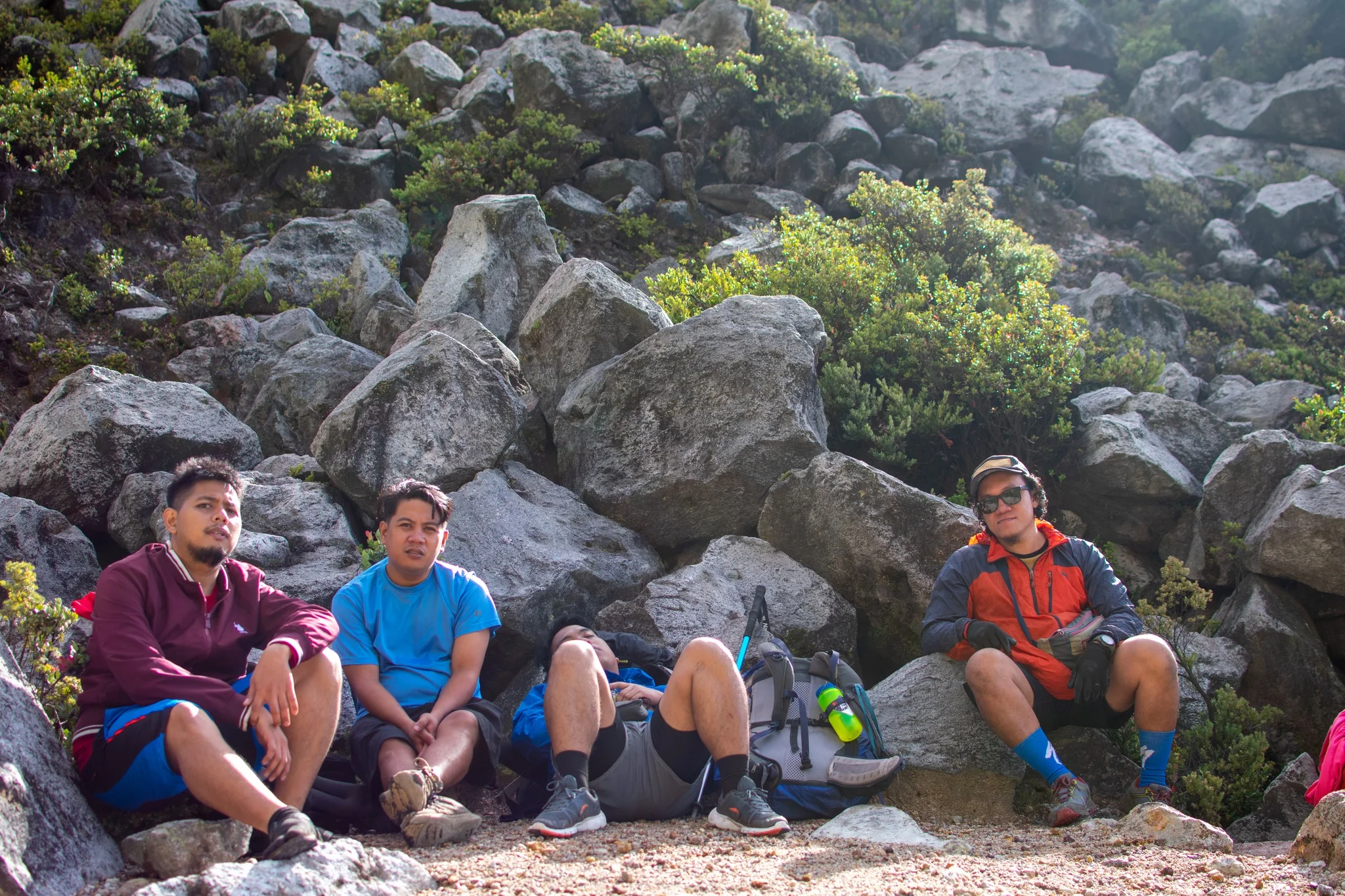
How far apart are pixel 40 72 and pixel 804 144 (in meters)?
13.0

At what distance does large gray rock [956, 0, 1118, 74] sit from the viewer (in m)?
23.1

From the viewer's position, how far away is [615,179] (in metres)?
16.5

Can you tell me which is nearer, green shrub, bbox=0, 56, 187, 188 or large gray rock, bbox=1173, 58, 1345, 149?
green shrub, bbox=0, 56, 187, 188

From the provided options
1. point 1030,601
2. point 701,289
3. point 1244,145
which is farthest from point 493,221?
point 1244,145

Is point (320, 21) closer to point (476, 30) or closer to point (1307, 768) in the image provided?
point (476, 30)

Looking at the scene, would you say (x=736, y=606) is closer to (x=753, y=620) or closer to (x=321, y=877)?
(x=753, y=620)

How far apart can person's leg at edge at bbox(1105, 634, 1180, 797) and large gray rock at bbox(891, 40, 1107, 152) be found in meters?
16.8

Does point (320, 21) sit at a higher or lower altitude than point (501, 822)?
higher

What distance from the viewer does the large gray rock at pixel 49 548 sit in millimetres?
6090

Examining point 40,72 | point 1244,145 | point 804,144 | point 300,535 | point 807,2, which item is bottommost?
point 300,535

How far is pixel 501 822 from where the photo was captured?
471cm

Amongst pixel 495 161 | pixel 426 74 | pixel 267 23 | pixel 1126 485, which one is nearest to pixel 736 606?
pixel 1126 485

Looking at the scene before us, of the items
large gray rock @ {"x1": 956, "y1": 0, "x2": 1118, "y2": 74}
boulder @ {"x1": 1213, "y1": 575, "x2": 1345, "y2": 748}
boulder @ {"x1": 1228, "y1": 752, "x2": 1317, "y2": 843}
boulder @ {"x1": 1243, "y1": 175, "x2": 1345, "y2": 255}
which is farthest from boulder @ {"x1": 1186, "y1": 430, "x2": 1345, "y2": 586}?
large gray rock @ {"x1": 956, "y1": 0, "x2": 1118, "y2": 74}

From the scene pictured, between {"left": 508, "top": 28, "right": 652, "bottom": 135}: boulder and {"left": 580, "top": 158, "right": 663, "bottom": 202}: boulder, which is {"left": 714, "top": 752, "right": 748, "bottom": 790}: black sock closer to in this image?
{"left": 580, "top": 158, "right": 663, "bottom": 202}: boulder
